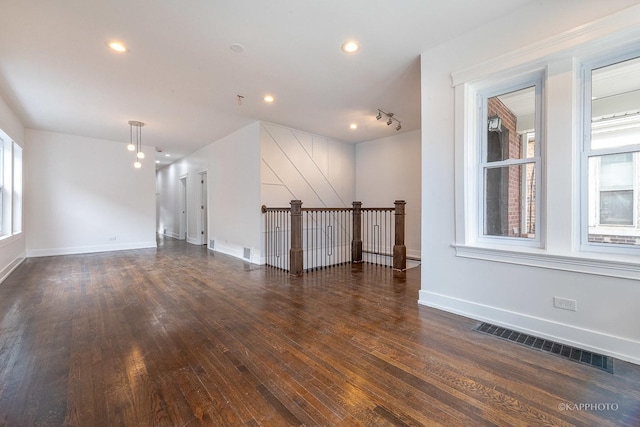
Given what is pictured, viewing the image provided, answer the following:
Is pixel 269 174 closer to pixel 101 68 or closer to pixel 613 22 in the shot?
pixel 101 68

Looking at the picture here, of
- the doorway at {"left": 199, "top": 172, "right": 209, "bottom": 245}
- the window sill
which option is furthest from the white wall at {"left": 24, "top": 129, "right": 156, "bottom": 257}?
the window sill

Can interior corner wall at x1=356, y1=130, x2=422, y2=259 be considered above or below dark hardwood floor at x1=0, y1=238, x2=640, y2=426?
above

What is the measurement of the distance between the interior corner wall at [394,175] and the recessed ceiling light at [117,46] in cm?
520

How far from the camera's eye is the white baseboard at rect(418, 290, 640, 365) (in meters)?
2.00

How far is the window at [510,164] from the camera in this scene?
2.48 metres

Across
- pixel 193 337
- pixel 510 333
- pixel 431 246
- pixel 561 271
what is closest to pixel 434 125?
pixel 431 246

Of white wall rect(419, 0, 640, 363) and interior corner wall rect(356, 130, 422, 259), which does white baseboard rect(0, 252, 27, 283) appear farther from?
interior corner wall rect(356, 130, 422, 259)

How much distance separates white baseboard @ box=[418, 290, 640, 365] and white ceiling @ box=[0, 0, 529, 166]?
265 cm

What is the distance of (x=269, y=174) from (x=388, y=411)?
15.2 ft

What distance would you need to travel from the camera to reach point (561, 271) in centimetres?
224

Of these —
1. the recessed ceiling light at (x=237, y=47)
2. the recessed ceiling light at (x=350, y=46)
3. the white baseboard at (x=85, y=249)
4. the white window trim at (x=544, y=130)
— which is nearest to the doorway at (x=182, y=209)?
the white baseboard at (x=85, y=249)

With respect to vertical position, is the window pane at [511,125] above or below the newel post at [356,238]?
above

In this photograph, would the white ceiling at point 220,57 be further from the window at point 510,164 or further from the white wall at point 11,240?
the window at point 510,164

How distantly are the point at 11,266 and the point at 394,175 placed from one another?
24.6 feet
